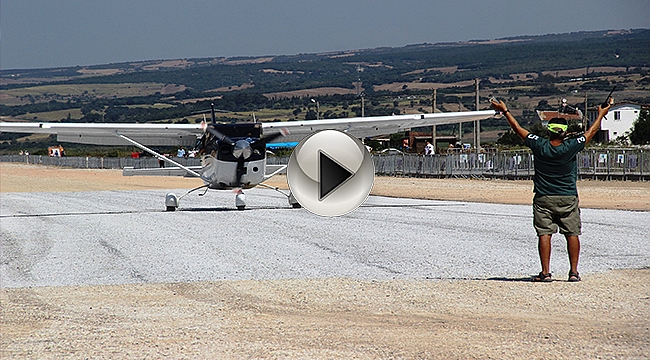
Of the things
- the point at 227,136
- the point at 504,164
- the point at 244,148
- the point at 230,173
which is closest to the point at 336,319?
the point at 244,148

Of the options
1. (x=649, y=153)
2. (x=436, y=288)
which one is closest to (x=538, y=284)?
(x=436, y=288)

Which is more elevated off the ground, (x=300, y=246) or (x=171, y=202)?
(x=300, y=246)

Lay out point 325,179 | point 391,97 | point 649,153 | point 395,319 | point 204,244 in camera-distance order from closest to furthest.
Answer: point 325,179, point 395,319, point 204,244, point 649,153, point 391,97

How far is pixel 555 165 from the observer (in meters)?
9.67

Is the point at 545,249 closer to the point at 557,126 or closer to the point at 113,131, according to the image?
the point at 557,126

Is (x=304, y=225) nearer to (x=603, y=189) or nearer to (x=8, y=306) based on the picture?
(x=8, y=306)

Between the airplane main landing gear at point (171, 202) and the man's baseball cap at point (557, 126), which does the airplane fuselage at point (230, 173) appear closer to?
the airplane main landing gear at point (171, 202)

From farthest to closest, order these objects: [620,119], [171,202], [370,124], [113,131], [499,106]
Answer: [620,119]
[113,131]
[171,202]
[370,124]
[499,106]

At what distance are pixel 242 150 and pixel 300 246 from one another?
761 centimetres

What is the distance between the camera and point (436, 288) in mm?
10266

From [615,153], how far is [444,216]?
22.9m

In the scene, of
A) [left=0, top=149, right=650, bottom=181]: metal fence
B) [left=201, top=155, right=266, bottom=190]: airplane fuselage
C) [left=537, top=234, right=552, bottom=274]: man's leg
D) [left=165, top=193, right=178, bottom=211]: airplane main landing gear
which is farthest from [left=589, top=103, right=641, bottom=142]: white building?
[left=537, top=234, right=552, bottom=274]: man's leg
